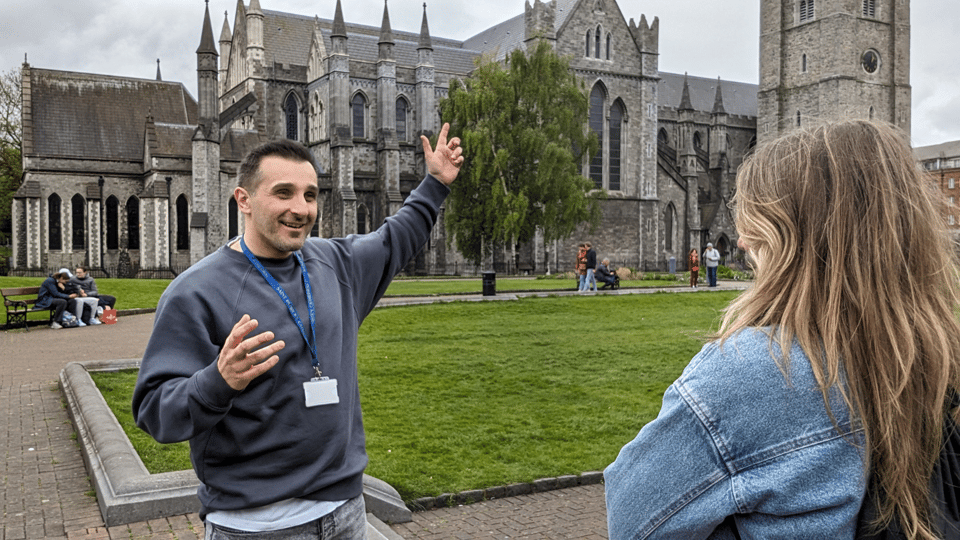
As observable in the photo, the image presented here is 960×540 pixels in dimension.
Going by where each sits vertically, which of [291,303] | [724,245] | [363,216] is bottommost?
[291,303]

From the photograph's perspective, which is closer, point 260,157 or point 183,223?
point 260,157

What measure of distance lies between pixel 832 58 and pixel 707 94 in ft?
50.5

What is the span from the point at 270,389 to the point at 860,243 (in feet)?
5.54

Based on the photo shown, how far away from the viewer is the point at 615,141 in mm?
45656

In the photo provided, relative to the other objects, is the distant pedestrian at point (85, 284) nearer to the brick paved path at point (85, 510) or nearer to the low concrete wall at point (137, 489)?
the brick paved path at point (85, 510)

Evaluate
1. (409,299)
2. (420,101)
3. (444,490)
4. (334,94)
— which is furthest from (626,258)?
(444,490)

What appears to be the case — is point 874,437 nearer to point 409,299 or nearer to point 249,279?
point 249,279

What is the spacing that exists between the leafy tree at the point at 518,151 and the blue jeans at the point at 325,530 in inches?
1164

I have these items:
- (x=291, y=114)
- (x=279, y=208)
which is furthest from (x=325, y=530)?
(x=291, y=114)

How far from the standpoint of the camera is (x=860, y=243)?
1479 mm

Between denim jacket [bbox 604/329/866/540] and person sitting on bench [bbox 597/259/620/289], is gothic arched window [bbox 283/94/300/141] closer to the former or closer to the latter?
Answer: person sitting on bench [bbox 597/259/620/289]

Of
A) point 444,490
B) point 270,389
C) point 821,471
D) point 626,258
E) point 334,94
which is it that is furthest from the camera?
point 626,258

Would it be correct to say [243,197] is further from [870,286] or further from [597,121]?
[597,121]

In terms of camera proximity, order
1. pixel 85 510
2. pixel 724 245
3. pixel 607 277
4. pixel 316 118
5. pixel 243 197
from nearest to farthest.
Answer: pixel 243 197 → pixel 85 510 → pixel 607 277 → pixel 316 118 → pixel 724 245
